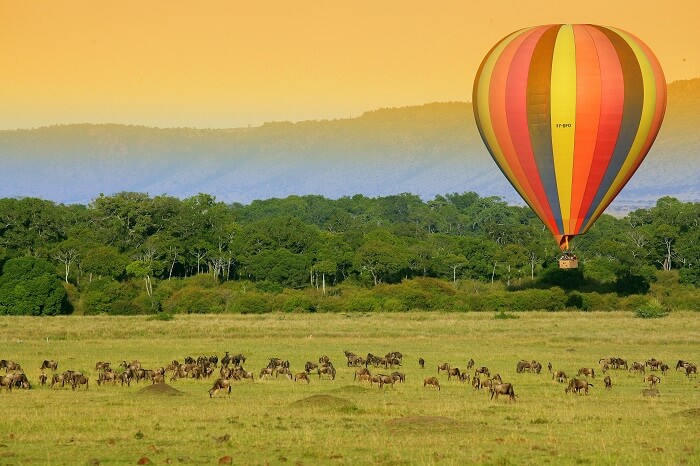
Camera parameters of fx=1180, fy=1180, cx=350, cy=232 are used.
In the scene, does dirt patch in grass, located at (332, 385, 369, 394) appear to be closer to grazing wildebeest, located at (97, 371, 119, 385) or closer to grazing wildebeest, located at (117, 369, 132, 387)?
grazing wildebeest, located at (117, 369, 132, 387)

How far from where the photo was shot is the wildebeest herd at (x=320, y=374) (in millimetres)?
44469

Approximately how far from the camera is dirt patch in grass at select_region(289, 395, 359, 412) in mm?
37938

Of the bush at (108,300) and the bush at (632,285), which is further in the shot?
the bush at (632,285)

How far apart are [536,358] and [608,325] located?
2182cm

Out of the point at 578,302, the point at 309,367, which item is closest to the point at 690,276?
the point at 578,302

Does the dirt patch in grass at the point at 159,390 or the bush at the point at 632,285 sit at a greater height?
the bush at the point at 632,285

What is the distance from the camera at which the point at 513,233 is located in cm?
16125

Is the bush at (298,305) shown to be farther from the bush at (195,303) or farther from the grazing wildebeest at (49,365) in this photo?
the grazing wildebeest at (49,365)

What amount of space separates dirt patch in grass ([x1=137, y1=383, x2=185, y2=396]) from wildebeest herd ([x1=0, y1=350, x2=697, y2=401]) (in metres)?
1.34

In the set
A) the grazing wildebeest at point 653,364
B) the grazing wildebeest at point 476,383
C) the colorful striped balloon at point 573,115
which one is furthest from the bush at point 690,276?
the grazing wildebeest at point 476,383

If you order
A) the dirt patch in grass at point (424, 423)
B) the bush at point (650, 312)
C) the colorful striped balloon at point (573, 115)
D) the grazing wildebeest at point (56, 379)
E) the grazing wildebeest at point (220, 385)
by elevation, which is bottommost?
the dirt patch in grass at point (424, 423)

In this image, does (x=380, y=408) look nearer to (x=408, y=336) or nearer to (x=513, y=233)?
(x=408, y=336)

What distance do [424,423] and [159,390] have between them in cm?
1237

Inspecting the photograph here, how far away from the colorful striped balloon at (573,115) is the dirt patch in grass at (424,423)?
33.2 meters
